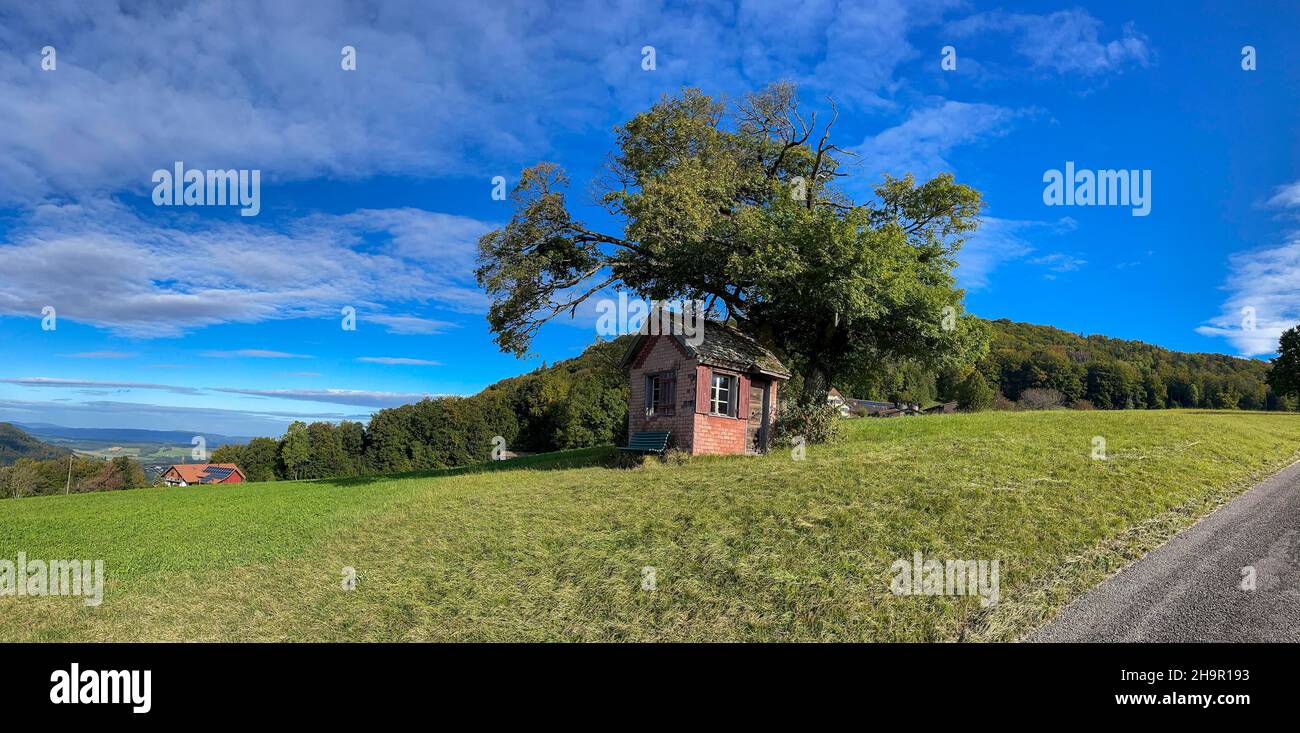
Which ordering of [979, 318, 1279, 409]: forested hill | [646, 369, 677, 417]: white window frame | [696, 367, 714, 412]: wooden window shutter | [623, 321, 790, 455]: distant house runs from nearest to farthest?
1. [696, 367, 714, 412]: wooden window shutter
2. [623, 321, 790, 455]: distant house
3. [646, 369, 677, 417]: white window frame
4. [979, 318, 1279, 409]: forested hill

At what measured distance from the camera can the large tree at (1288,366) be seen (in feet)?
129

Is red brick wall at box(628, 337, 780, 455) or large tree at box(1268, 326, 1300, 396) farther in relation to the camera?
large tree at box(1268, 326, 1300, 396)

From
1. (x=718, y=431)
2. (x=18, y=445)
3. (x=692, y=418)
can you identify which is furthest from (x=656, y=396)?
(x=18, y=445)

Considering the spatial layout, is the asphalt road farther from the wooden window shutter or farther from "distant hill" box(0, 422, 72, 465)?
"distant hill" box(0, 422, 72, 465)

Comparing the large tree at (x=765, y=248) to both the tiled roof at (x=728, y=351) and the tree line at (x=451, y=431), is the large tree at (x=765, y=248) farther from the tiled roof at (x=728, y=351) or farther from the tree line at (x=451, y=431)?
the tree line at (x=451, y=431)

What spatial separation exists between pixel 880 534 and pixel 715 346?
1292 centimetres

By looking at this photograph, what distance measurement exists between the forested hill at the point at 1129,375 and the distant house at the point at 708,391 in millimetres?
68937

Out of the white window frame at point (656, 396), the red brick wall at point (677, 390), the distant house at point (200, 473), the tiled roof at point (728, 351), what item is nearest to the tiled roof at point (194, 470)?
the distant house at point (200, 473)

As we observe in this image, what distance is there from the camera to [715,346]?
22438 mm

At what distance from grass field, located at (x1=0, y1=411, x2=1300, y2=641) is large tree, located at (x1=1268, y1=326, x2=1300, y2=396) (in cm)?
3107

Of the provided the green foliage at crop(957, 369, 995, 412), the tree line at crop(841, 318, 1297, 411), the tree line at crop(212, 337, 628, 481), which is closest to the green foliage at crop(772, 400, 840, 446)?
the tree line at crop(212, 337, 628, 481)

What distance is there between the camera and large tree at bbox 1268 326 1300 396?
3925 cm
